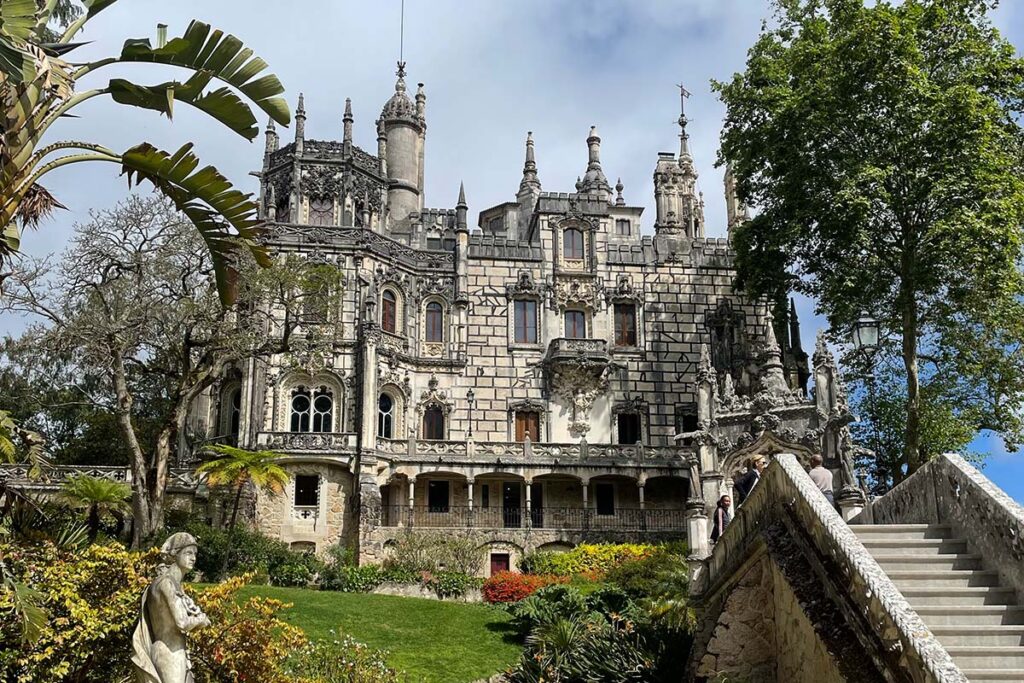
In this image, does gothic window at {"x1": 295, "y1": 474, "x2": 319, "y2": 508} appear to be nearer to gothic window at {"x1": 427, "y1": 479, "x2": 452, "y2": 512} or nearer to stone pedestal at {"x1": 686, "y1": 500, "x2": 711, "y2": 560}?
gothic window at {"x1": 427, "y1": 479, "x2": 452, "y2": 512}

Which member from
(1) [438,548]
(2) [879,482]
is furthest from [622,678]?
(2) [879,482]

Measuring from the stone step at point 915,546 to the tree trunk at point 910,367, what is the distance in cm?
1682

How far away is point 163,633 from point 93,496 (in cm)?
1861

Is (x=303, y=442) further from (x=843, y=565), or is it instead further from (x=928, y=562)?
(x=843, y=565)

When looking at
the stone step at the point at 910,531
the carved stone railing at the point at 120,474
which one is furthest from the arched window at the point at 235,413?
the stone step at the point at 910,531

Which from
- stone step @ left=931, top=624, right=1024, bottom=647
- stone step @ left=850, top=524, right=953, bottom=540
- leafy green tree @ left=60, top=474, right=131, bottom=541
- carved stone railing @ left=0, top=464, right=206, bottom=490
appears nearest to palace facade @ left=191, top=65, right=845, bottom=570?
carved stone railing @ left=0, top=464, right=206, bottom=490

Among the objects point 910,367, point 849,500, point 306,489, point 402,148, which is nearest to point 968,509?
point 849,500

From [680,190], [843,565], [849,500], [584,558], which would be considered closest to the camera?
[843,565]

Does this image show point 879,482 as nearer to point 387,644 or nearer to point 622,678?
point 387,644

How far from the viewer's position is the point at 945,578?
1122 cm

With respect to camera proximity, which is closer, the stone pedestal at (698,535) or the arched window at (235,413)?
the stone pedestal at (698,535)

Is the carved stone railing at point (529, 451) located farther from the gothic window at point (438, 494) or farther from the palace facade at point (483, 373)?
the gothic window at point (438, 494)

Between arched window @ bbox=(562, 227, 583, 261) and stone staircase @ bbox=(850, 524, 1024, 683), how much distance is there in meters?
31.4

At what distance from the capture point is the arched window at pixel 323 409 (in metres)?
38.6
